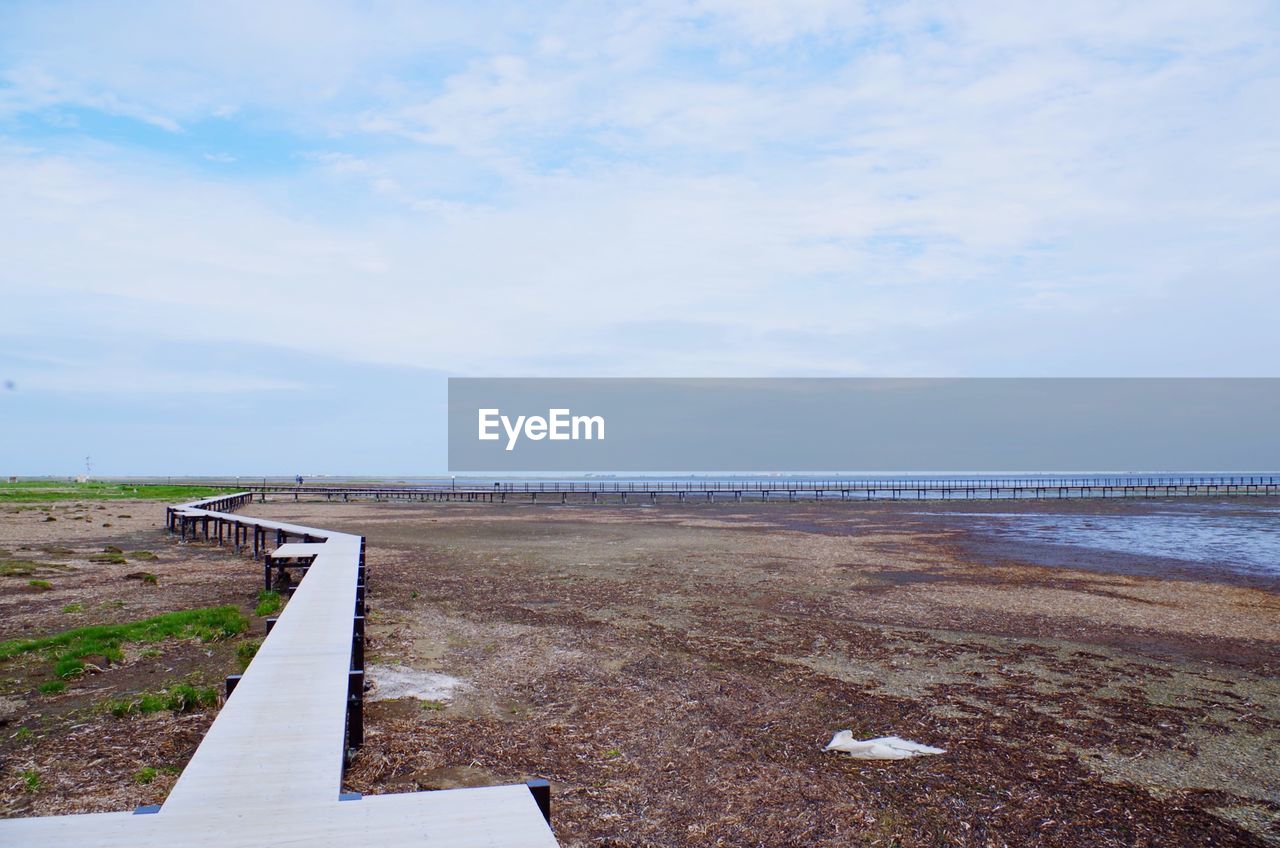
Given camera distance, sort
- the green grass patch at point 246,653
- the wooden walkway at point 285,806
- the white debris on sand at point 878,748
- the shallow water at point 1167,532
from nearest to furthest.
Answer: the wooden walkway at point 285,806 → the white debris on sand at point 878,748 → the green grass patch at point 246,653 → the shallow water at point 1167,532

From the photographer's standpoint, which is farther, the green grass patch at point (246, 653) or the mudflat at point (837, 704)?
the green grass patch at point (246, 653)

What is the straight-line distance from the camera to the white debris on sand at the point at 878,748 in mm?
6156

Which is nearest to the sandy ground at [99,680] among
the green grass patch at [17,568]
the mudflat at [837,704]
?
the green grass patch at [17,568]

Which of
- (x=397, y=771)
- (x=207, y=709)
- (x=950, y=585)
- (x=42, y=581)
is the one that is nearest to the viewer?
(x=397, y=771)

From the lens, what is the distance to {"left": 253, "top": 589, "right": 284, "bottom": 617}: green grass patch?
11.8 metres

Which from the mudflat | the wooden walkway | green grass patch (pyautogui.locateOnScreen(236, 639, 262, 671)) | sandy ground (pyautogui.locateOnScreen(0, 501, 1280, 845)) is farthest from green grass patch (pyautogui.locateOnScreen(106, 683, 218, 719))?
the wooden walkway

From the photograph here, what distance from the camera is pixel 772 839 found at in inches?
192

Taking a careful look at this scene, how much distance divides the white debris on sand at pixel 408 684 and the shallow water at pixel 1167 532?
20.2m

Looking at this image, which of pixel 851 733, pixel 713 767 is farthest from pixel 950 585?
pixel 713 767

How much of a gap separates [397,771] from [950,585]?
13.1m

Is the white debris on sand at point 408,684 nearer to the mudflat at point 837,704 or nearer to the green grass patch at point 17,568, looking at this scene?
the mudflat at point 837,704

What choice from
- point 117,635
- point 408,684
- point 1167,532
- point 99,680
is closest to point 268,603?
point 117,635

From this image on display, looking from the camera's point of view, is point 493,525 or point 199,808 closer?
Answer: point 199,808

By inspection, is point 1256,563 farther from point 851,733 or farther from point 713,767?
point 713,767
